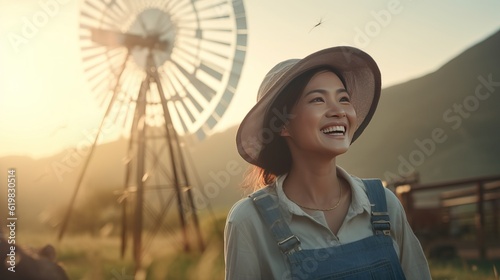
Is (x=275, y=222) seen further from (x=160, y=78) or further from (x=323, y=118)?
(x=160, y=78)

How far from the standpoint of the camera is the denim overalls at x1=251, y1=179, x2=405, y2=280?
1.10 m

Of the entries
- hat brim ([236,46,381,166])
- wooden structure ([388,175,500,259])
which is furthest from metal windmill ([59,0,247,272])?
hat brim ([236,46,381,166])

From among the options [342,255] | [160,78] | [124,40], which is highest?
[124,40]

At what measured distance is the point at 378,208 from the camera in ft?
3.92

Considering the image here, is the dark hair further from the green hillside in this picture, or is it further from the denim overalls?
→ the green hillside

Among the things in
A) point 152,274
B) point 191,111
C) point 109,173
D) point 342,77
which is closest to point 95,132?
point 109,173

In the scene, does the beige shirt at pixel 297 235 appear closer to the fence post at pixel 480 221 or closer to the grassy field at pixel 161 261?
the grassy field at pixel 161 261

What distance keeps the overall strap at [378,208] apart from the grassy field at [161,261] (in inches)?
71.3

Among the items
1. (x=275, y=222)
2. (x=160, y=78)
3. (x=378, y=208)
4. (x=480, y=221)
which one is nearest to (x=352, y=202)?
(x=378, y=208)

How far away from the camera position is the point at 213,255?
321 centimetres

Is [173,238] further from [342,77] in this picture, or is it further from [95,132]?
[342,77]

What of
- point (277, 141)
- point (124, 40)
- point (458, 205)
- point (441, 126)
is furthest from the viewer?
point (124, 40)

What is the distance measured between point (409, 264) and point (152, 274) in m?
2.23

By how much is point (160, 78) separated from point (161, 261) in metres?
1.13
